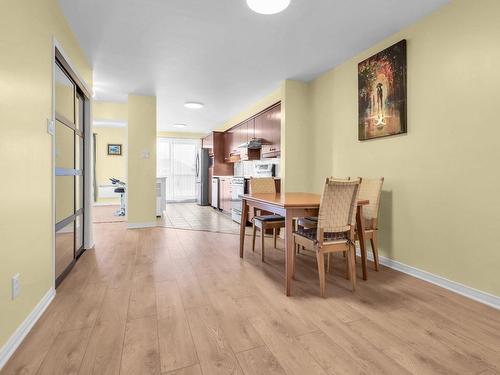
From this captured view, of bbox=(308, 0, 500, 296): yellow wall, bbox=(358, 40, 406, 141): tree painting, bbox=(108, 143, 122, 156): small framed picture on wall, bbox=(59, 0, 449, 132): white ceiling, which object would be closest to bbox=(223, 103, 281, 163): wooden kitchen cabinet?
bbox=(59, 0, 449, 132): white ceiling

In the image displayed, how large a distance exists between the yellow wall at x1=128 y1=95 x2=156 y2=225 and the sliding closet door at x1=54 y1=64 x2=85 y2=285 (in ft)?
4.94

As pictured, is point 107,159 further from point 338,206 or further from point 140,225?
point 338,206

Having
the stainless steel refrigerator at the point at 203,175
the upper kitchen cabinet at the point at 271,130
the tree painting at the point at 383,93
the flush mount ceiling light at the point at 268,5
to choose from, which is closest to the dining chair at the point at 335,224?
the tree painting at the point at 383,93

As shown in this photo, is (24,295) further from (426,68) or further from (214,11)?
(426,68)

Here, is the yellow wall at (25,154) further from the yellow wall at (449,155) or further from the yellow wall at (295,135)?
the yellow wall at (449,155)

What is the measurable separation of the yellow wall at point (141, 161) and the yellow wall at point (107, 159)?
139 inches

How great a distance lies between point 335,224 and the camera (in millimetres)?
2262

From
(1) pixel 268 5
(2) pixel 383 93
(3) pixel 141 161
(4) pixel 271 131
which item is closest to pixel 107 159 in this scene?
(3) pixel 141 161

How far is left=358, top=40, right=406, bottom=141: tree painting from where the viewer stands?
2.76 meters

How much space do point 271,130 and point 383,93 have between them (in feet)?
7.06

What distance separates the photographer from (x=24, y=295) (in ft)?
5.50

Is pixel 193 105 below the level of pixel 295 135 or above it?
above

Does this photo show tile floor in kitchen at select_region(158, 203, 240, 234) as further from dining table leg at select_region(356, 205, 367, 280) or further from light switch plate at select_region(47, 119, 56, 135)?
light switch plate at select_region(47, 119, 56, 135)

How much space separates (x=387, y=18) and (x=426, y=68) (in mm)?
591
